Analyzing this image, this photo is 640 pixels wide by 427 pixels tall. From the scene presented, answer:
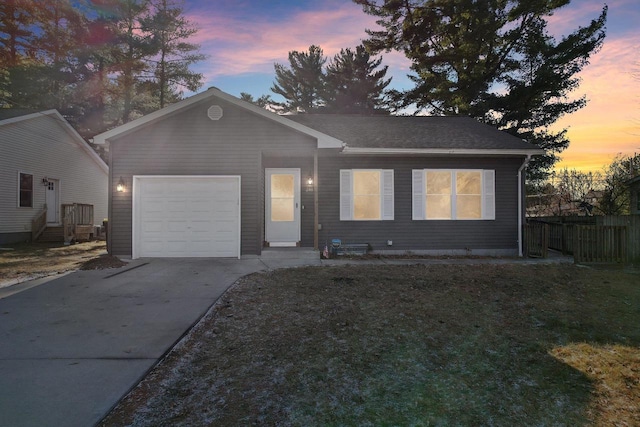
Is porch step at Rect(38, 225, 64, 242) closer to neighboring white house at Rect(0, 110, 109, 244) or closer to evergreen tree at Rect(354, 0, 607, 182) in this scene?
neighboring white house at Rect(0, 110, 109, 244)

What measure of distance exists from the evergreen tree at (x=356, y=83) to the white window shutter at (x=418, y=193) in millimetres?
19596

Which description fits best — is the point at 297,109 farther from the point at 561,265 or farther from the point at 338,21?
the point at 561,265

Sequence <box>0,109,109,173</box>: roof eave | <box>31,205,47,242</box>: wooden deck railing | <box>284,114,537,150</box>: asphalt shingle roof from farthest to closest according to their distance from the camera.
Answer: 1. <box>31,205,47,242</box>: wooden deck railing
2. <box>0,109,109,173</box>: roof eave
3. <box>284,114,537,150</box>: asphalt shingle roof

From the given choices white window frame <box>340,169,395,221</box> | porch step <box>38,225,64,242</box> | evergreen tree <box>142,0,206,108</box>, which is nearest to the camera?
white window frame <box>340,169,395,221</box>

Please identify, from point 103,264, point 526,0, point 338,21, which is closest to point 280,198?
point 103,264

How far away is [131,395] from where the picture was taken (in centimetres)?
288

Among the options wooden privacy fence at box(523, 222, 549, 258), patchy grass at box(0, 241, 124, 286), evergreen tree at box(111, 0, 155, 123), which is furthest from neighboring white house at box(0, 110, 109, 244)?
wooden privacy fence at box(523, 222, 549, 258)

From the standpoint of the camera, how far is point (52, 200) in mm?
16516

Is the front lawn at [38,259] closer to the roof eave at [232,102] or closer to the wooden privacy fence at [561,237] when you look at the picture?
the roof eave at [232,102]

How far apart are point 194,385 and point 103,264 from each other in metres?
7.17

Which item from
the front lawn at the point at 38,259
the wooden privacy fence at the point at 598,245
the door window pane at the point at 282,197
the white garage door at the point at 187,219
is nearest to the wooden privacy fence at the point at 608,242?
the wooden privacy fence at the point at 598,245

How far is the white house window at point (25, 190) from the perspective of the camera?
48.0ft

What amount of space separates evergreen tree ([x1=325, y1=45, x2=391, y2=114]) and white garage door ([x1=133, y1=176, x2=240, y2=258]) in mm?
21876

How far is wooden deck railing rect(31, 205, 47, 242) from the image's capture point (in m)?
15.1
